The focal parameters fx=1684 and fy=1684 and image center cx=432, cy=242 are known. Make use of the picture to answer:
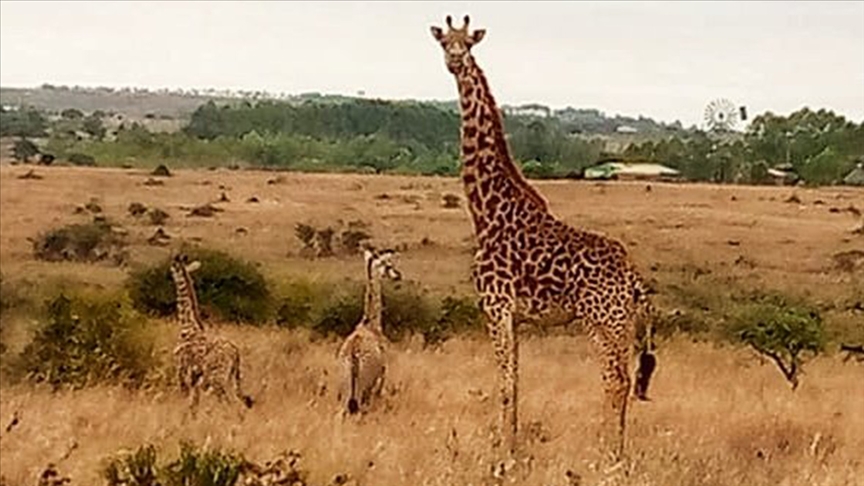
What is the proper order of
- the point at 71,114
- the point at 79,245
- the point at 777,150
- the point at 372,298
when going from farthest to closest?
Answer: the point at 71,114 < the point at 79,245 < the point at 777,150 < the point at 372,298

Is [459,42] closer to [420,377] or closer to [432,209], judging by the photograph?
[420,377]

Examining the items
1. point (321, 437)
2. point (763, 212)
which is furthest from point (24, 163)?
point (321, 437)

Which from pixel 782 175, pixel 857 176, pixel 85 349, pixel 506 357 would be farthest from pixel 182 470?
pixel 782 175

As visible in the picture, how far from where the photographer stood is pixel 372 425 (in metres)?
10.5

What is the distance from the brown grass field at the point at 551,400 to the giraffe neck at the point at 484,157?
52.9 inches

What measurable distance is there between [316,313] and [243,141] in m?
50.9

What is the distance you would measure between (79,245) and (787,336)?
19195 mm

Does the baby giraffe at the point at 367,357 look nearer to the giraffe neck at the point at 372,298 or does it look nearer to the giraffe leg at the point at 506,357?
the giraffe neck at the point at 372,298

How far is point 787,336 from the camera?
15.4 meters

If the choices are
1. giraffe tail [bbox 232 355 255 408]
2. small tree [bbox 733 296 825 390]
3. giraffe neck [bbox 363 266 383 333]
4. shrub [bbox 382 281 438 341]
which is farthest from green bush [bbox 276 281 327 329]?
giraffe tail [bbox 232 355 255 408]

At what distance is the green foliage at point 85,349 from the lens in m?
13.0

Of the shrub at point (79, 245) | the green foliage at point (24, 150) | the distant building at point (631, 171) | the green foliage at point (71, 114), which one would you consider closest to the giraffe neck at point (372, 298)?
the shrub at point (79, 245)

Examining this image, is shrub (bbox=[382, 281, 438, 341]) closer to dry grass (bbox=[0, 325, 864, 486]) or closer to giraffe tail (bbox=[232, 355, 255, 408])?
dry grass (bbox=[0, 325, 864, 486])

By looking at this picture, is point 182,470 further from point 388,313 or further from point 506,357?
point 388,313
